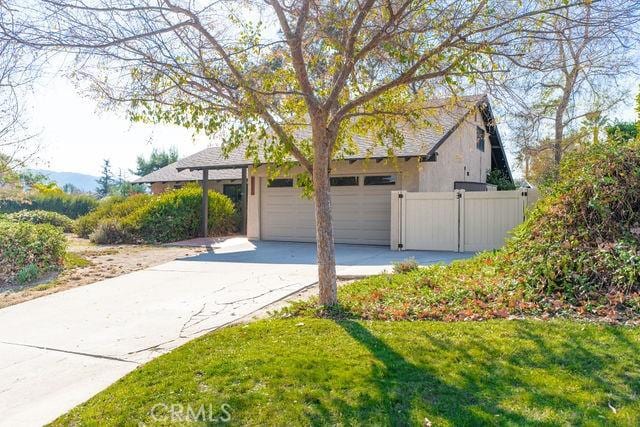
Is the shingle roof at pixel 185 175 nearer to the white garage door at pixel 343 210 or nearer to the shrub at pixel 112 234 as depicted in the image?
the shrub at pixel 112 234

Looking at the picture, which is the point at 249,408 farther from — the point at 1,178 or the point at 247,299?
the point at 1,178

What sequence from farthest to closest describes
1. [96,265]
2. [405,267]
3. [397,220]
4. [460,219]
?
[397,220]
[460,219]
[96,265]
[405,267]

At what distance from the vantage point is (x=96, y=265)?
429 inches

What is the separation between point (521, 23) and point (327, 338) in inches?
175

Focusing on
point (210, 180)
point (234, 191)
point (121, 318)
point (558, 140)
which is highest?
point (558, 140)

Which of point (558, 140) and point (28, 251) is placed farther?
point (558, 140)

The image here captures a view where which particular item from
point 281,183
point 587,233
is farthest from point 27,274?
point 587,233

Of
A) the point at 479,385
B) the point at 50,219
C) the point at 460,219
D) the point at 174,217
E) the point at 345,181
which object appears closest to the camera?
the point at 479,385

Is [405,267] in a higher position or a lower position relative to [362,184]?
lower

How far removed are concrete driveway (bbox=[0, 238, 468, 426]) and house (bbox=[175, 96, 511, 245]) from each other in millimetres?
2668

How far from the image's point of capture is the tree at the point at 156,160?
40219 mm

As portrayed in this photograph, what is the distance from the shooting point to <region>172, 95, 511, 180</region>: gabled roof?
718cm

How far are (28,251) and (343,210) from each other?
27.0 ft

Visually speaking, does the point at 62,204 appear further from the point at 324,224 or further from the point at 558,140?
the point at 558,140
